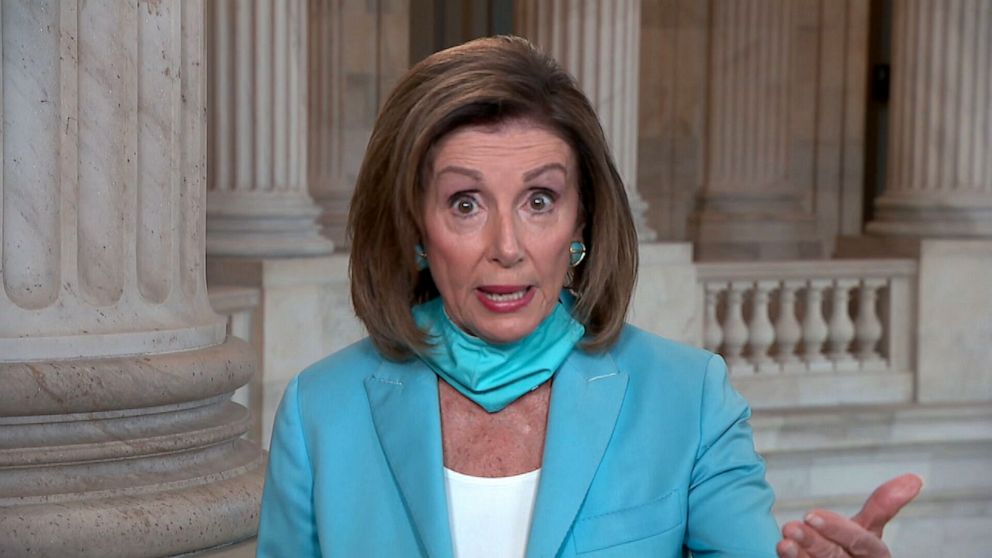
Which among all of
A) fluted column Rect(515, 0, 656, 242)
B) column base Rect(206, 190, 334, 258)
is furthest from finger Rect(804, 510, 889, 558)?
fluted column Rect(515, 0, 656, 242)

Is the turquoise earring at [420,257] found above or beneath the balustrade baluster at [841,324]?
above

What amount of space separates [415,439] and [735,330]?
8.31 m

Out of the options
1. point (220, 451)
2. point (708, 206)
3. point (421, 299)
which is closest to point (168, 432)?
point (220, 451)

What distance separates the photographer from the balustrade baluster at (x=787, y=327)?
1077 cm

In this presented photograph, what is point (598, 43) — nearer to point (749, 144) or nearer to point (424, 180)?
point (749, 144)

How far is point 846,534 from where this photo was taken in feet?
6.81

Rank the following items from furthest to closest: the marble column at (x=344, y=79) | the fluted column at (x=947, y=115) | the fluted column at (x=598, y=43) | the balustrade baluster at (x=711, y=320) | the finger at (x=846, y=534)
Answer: the marble column at (x=344, y=79) → the fluted column at (x=947, y=115) → the balustrade baluster at (x=711, y=320) → the fluted column at (x=598, y=43) → the finger at (x=846, y=534)

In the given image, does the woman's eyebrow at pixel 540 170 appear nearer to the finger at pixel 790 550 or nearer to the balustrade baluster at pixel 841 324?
the finger at pixel 790 550

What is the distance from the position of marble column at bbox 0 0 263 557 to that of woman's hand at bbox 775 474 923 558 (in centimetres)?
263

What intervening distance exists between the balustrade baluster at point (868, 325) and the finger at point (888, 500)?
9035mm

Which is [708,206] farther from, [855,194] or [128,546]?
[128,546]

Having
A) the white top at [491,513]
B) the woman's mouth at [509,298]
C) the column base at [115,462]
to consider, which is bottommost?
the column base at [115,462]

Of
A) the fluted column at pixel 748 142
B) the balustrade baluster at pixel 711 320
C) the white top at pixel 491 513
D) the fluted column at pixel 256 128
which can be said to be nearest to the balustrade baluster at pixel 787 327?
the balustrade baluster at pixel 711 320

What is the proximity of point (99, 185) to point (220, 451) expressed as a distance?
88 centimetres
